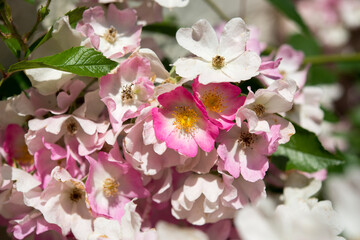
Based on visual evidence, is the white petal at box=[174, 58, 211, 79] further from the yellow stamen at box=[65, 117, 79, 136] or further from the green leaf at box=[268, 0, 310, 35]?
the green leaf at box=[268, 0, 310, 35]

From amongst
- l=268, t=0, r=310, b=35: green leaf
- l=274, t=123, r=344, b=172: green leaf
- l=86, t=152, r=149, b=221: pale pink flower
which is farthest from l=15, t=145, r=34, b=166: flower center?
l=268, t=0, r=310, b=35: green leaf

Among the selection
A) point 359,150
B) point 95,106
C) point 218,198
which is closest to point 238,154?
point 218,198

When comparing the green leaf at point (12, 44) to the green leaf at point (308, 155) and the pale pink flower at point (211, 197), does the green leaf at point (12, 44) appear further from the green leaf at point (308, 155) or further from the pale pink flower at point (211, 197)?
the green leaf at point (308, 155)

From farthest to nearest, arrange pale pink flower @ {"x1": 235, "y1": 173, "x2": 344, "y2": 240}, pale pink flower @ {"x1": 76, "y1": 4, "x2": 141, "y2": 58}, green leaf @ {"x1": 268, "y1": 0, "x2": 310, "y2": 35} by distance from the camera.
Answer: green leaf @ {"x1": 268, "y1": 0, "x2": 310, "y2": 35}
pale pink flower @ {"x1": 76, "y1": 4, "x2": 141, "y2": 58}
pale pink flower @ {"x1": 235, "y1": 173, "x2": 344, "y2": 240}

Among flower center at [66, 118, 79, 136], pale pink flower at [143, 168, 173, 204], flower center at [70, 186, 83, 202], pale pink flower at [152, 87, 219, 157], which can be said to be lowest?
flower center at [70, 186, 83, 202]

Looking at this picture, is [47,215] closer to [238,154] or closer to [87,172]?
[87,172]

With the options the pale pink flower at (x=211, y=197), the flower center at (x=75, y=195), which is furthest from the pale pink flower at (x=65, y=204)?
the pale pink flower at (x=211, y=197)

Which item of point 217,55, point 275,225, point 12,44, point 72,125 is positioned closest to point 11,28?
point 12,44

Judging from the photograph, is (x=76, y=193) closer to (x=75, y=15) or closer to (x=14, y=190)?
(x=14, y=190)
